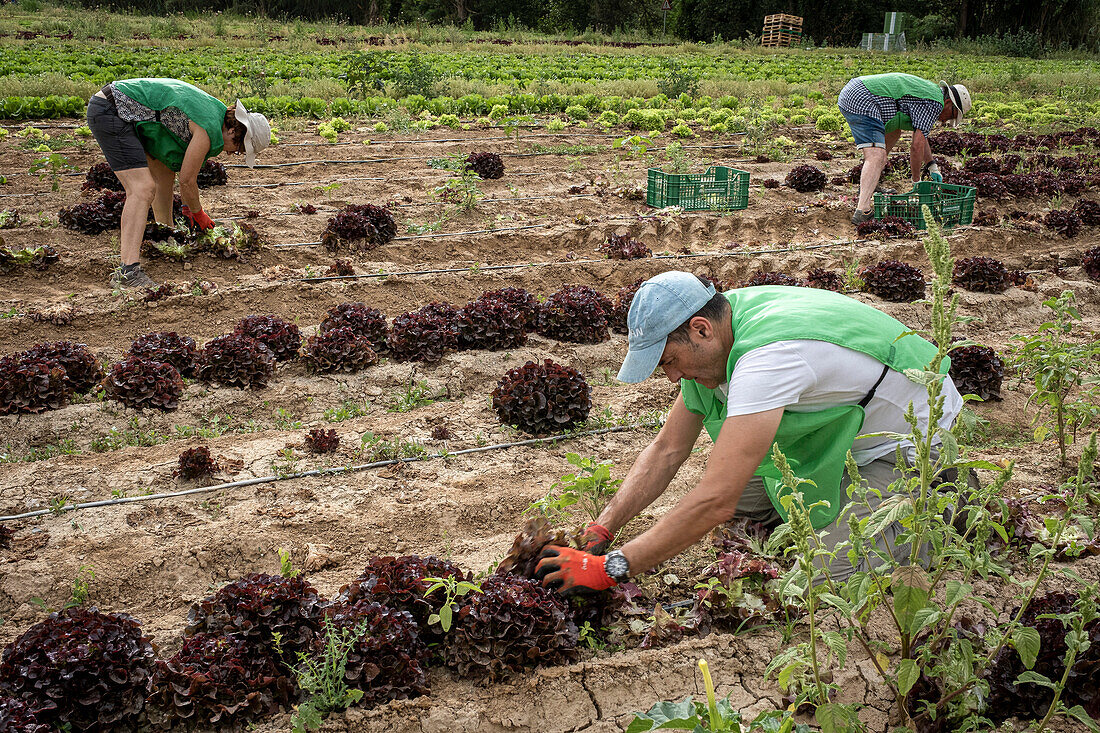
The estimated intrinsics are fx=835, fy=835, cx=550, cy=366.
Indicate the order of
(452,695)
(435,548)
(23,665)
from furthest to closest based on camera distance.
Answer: (435,548) → (452,695) → (23,665)

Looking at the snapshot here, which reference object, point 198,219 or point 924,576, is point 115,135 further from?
point 924,576

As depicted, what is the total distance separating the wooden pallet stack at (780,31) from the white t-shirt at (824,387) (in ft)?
137

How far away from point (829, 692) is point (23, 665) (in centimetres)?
309

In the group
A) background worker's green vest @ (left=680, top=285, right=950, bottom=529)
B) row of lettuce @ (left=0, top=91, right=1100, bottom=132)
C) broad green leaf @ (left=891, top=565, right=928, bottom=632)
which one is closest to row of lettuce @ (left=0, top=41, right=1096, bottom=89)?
row of lettuce @ (left=0, top=91, right=1100, bottom=132)

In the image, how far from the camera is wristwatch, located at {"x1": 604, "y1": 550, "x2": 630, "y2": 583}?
3.44m

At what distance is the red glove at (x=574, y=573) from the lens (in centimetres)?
350

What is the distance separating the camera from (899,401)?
3.52 meters

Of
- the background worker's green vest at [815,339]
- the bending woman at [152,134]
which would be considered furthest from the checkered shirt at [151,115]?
the background worker's green vest at [815,339]

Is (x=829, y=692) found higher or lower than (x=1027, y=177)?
lower

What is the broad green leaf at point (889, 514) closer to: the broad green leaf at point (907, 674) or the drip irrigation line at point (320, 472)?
the broad green leaf at point (907, 674)

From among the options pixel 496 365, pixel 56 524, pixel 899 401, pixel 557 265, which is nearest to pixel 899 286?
pixel 557 265

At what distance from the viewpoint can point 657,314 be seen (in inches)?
128

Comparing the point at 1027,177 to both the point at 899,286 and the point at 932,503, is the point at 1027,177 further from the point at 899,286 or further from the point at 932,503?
the point at 932,503

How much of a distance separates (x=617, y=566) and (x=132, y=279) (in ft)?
19.7
